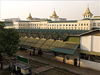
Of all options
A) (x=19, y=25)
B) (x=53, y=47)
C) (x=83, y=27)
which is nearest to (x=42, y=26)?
(x=19, y=25)

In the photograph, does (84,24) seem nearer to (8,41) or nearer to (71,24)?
(71,24)

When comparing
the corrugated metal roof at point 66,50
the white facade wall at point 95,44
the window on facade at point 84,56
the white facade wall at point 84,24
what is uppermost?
the white facade wall at point 84,24

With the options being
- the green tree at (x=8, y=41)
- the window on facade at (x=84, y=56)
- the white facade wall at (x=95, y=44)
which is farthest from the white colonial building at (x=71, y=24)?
the green tree at (x=8, y=41)

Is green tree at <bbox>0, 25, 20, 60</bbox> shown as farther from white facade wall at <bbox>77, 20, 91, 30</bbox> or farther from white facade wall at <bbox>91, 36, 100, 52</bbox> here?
white facade wall at <bbox>77, 20, 91, 30</bbox>

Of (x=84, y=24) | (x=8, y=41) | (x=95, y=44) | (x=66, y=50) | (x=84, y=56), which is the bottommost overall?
(x=84, y=56)

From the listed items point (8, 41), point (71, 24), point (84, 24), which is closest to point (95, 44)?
point (8, 41)

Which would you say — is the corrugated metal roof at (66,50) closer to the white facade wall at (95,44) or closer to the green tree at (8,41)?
the white facade wall at (95,44)

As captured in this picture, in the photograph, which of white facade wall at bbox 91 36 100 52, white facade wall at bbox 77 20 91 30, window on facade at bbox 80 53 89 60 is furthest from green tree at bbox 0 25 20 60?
white facade wall at bbox 77 20 91 30

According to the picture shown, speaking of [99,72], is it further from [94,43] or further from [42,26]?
[42,26]

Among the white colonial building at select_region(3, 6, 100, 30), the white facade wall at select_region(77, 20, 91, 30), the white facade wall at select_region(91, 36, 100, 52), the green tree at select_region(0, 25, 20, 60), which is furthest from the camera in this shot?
the white colonial building at select_region(3, 6, 100, 30)

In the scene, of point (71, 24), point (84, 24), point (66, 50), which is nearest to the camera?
point (66, 50)

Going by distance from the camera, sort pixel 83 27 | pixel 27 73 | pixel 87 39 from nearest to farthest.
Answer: pixel 27 73, pixel 87 39, pixel 83 27

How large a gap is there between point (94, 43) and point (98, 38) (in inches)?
51.1

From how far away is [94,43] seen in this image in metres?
22.8
